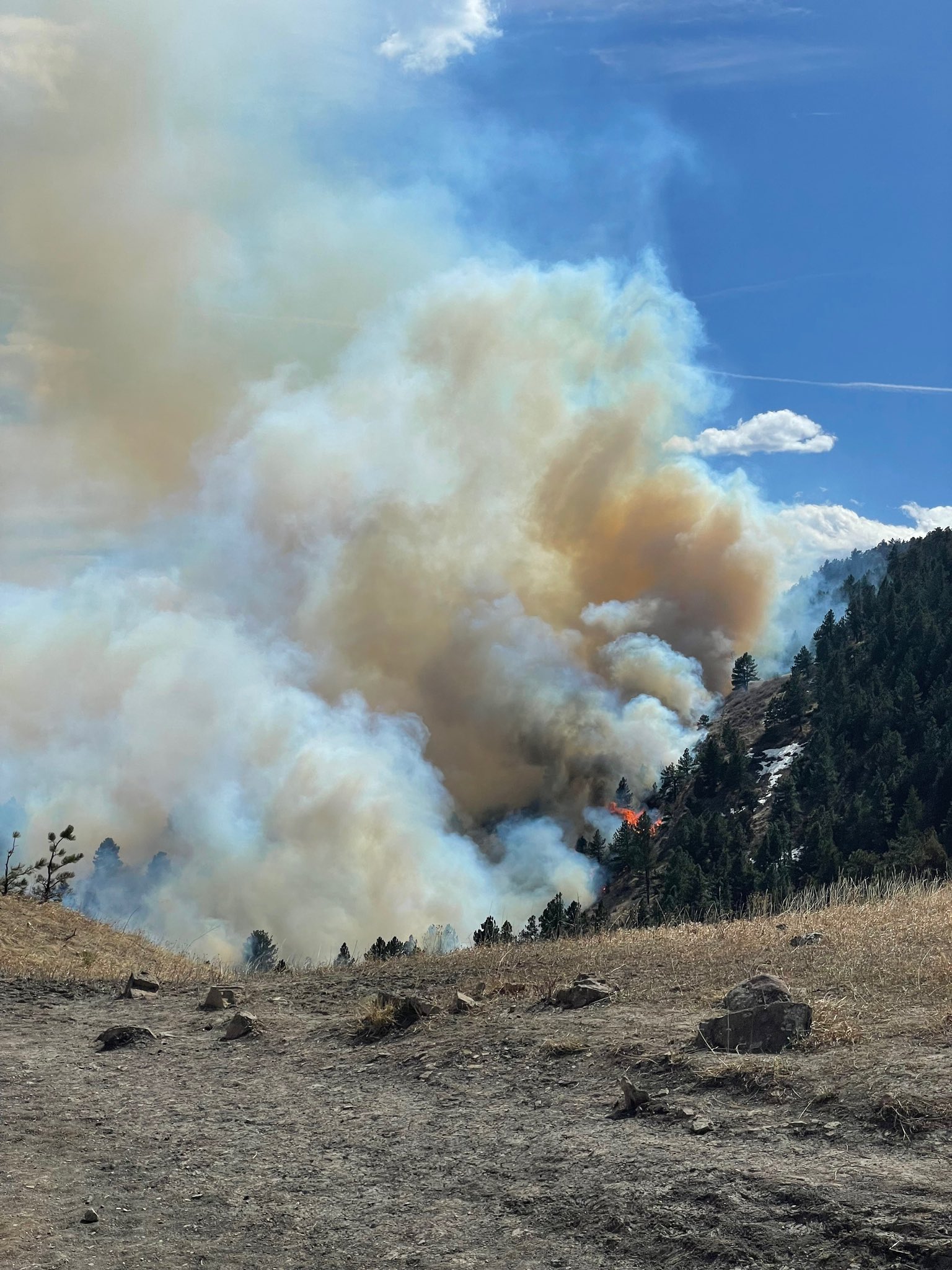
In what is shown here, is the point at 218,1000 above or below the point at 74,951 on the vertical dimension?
below

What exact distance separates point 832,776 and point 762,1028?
11436 cm

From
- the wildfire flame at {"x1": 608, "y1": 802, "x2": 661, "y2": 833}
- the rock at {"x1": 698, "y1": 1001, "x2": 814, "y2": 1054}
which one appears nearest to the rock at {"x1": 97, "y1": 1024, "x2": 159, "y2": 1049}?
Answer: the rock at {"x1": 698, "y1": 1001, "x2": 814, "y2": 1054}

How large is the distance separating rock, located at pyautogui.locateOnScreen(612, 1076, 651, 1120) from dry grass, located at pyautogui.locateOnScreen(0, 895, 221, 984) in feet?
42.5

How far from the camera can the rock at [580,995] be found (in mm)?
14508

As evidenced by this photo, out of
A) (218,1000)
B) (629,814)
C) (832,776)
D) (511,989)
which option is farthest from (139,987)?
(629,814)

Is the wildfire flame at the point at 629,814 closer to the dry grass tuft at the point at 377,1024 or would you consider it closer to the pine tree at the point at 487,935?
the pine tree at the point at 487,935

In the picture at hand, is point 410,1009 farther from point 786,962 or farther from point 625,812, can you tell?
point 625,812

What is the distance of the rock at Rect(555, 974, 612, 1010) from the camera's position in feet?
47.6

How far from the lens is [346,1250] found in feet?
27.5

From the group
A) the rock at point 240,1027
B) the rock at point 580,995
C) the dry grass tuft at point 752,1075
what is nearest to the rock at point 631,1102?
the dry grass tuft at point 752,1075

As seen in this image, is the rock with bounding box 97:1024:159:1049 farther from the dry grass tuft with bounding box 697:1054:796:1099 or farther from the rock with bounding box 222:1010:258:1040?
the dry grass tuft with bounding box 697:1054:796:1099

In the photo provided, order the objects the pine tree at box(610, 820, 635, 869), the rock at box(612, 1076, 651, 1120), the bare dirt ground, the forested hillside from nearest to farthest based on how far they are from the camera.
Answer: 1. the bare dirt ground
2. the rock at box(612, 1076, 651, 1120)
3. the forested hillside
4. the pine tree at box(610, 820, 635, 869)

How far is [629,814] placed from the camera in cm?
17950

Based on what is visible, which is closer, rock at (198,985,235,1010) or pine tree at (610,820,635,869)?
rock at (198,985,235,1010)
